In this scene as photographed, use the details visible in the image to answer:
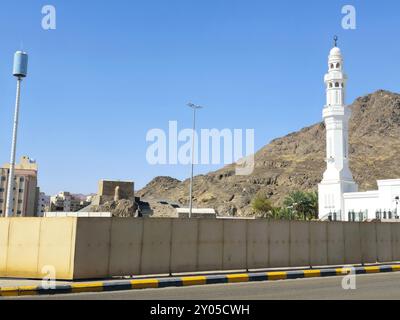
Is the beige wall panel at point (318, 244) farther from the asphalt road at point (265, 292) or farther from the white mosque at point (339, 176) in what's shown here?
the white mosque at point (339, 176)

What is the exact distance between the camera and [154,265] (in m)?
15.1

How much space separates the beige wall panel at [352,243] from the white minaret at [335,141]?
4313 cm

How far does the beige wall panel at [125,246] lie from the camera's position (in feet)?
47.2

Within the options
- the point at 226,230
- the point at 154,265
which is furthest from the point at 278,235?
the point at 154,265

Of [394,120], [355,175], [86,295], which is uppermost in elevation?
[394,120]

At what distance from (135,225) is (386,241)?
469 inches

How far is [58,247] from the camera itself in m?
13.9

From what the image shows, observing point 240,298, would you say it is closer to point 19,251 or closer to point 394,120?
point 19,251

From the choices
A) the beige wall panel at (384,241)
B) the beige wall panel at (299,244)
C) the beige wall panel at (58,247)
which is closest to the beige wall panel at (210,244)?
the beige wall panel at (299,244)

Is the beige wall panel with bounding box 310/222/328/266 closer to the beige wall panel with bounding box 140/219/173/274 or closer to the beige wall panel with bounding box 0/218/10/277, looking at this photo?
the beige wall panel with bounding box 140/219/173/274

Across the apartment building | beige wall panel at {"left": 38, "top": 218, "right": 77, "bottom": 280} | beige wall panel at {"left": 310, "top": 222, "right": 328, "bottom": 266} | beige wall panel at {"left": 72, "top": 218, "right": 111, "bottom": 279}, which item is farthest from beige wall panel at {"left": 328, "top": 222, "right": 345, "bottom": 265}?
the apartment building

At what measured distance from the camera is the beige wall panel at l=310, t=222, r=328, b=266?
18.6 m

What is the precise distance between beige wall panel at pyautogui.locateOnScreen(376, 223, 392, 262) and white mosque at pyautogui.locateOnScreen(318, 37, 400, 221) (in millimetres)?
37222

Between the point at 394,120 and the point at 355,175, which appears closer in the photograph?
the point at 355,175
